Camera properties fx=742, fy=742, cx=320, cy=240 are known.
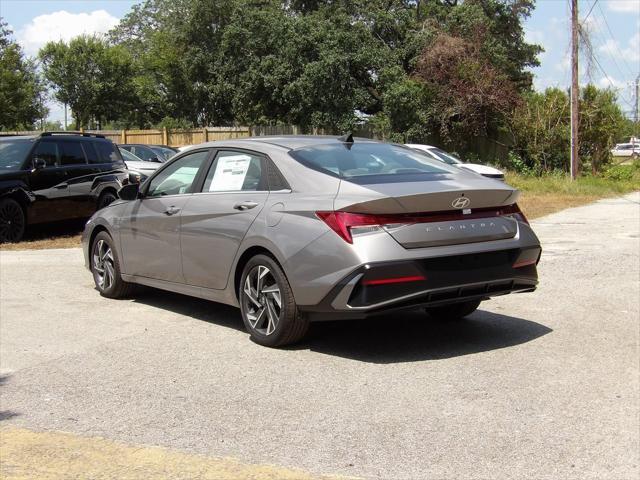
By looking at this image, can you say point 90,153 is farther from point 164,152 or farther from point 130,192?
point 164,152

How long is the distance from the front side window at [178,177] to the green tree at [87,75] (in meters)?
39.2

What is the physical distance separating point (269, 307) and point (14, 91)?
40.5 metres

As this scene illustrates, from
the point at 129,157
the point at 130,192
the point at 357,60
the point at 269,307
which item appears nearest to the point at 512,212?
the point at 269,307

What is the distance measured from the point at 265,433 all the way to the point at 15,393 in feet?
6.46

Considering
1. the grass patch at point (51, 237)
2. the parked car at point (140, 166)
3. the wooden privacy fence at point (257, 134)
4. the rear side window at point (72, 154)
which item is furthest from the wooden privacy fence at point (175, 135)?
the rear side window at point (72, 154)

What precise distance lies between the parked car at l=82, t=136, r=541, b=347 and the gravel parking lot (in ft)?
1.49

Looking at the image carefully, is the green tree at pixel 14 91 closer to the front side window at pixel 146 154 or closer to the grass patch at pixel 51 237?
the front side window at pixel 146 154

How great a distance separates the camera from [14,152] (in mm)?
13125

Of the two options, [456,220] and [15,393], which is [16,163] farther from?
[456,220]

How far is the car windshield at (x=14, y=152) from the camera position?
42.4 feet

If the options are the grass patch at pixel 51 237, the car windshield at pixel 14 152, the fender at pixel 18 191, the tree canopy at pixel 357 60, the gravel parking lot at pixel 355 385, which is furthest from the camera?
the tree canopy at pixel 357 60

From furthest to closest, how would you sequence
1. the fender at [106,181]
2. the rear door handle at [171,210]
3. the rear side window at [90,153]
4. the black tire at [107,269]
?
the rear side window at [90,153] < the fender at [106,181] < the black tire at [107,269] < the rear door handle at [171,210]

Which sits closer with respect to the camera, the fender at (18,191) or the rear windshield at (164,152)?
the fender at (18,191)

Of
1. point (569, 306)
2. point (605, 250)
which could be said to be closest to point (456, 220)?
point (569, 306)
